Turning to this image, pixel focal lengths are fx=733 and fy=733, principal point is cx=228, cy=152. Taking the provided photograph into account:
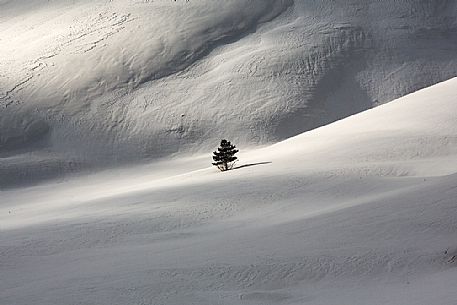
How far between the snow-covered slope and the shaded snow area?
1951 centimetres

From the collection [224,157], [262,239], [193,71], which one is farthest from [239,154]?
[262,239]

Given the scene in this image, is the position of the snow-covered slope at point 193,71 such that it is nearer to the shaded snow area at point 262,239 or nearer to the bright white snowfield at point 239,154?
the bright white snowfield at point 239,154

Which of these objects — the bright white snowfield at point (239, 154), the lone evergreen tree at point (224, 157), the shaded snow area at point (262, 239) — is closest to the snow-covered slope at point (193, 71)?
the bright white snowfield at point (239, 154)

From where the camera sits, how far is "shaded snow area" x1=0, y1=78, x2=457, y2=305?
11.9 m

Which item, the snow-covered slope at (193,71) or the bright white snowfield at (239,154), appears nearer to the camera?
the bright white snowfield at (239,154)

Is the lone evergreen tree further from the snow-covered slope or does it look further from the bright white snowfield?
the snow-covered slope

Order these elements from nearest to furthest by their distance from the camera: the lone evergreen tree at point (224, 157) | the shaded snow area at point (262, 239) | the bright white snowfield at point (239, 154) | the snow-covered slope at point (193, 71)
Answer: the shaded snow area at point (262, 239) < the bright white snowfield at point (239, 154) < the lone evergreen tree at point (224, 157) < the snow-covered slope at point (193, 71)

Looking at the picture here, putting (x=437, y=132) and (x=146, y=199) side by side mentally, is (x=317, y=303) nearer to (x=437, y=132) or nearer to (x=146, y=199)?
(x=146, y=199)

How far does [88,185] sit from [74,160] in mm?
6608

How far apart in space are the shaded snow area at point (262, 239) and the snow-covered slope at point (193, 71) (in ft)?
64.0

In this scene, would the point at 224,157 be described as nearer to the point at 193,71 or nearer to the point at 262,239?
the point at 262,239

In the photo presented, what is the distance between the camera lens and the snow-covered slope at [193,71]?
45.1m

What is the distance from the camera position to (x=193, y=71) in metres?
51.5

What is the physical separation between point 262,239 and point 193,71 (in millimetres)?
37615
